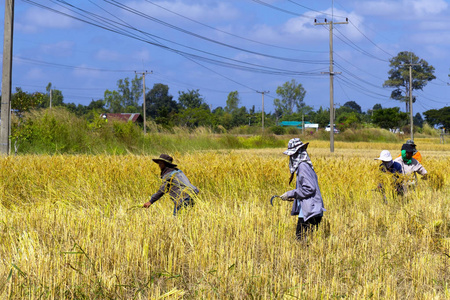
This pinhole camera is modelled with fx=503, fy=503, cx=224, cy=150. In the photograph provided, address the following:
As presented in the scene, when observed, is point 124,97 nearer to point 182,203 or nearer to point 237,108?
point 237,108

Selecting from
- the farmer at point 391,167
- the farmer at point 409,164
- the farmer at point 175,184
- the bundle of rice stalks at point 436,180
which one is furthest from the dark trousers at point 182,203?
the bundle of rice stalks at point 436,180

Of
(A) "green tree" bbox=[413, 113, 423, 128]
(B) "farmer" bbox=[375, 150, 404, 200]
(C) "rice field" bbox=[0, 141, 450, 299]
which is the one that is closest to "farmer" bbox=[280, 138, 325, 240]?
(C) "rice field" bbox=[0, 141, 450, 299]

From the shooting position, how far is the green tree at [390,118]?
247 feet

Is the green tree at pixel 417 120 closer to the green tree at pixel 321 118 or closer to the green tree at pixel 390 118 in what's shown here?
the green tree at pixel 321 118

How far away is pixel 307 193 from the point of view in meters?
5.79

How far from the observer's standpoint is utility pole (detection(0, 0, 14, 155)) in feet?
50.9

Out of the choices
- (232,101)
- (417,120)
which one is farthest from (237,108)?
(417,120)

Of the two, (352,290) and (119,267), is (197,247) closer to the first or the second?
(119,267)

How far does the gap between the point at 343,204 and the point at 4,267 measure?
593 centimetres

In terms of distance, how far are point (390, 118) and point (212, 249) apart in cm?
7474

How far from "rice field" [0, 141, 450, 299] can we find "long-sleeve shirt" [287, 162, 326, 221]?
35cm

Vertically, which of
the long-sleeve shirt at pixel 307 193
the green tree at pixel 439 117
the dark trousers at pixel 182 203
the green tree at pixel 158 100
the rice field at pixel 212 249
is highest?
the green tree at pixel 158 100

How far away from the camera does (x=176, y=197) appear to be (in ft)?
23.1

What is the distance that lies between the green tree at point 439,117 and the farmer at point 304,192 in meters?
68.3
